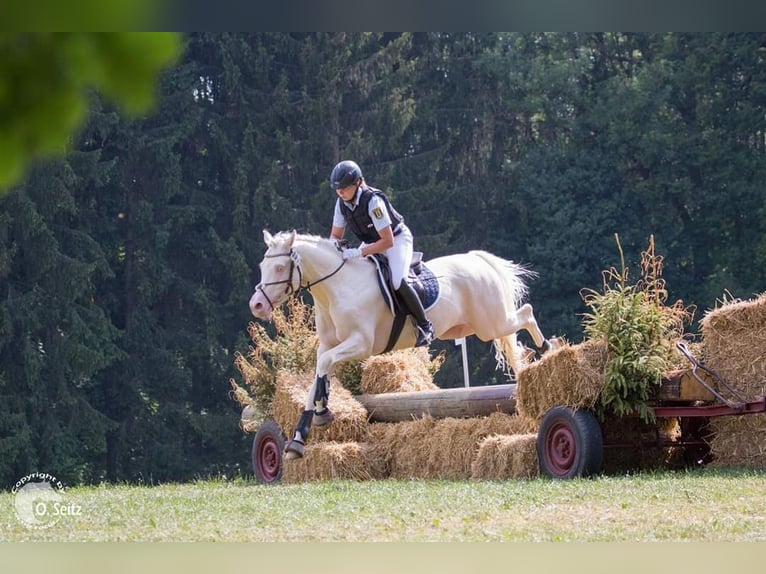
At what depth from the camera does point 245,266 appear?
23391 millimetres

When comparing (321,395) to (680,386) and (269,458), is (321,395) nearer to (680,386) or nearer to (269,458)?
(269,458)

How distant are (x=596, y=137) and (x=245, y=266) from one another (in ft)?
25.9

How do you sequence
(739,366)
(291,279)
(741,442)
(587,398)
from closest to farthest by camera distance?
(587,398) → (739,366) → (741,442) → (291,279)

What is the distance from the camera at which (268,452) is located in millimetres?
9586

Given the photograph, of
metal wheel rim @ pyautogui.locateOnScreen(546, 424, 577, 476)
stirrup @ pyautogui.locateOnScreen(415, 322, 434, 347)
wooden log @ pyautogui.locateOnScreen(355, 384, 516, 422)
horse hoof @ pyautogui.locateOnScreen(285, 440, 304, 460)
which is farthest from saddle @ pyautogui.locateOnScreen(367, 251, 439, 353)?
metal wheel rim @ pyautogui.locateOnScreen(546, 424, 577, 476)

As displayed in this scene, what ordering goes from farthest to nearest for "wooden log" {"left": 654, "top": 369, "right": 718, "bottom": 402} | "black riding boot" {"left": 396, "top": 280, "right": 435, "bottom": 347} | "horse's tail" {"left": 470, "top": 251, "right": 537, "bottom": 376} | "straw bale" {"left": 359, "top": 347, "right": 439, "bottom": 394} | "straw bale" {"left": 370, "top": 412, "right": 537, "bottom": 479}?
"horse's tail" {"left": 470, "top": 251, "right": 537, "bottom": 376}, "straw bale" {"left": 359, "top": 347, "right": 439, "bottom": 394}, "black riding boot" {"left": 396, "top": 280, "right": 435, "bottom": 347}, "straw bale" {"left": 370, "top": 412, "right": 537, "bottom": 479}, "wooden log" {"left": 654, "top": 369, "right": 718, "bottom": 402}

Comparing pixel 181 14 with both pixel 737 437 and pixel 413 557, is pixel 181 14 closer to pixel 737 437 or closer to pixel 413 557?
pixel 413 557

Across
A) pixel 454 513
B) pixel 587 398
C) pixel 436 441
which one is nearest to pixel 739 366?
pixel 587 398

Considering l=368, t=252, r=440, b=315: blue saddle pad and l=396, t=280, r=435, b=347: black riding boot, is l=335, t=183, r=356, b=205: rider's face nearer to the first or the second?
l=368, t=252, r=440, b=315: blue saddle pad

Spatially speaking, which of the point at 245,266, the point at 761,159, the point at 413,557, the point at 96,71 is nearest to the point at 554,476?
the point at 413,557

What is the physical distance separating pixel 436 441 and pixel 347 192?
188 cm

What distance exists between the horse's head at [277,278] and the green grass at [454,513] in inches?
60.7

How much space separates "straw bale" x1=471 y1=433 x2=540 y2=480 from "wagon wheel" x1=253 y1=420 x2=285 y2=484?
1.94 meters

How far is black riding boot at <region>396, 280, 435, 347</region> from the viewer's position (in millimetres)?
8602
